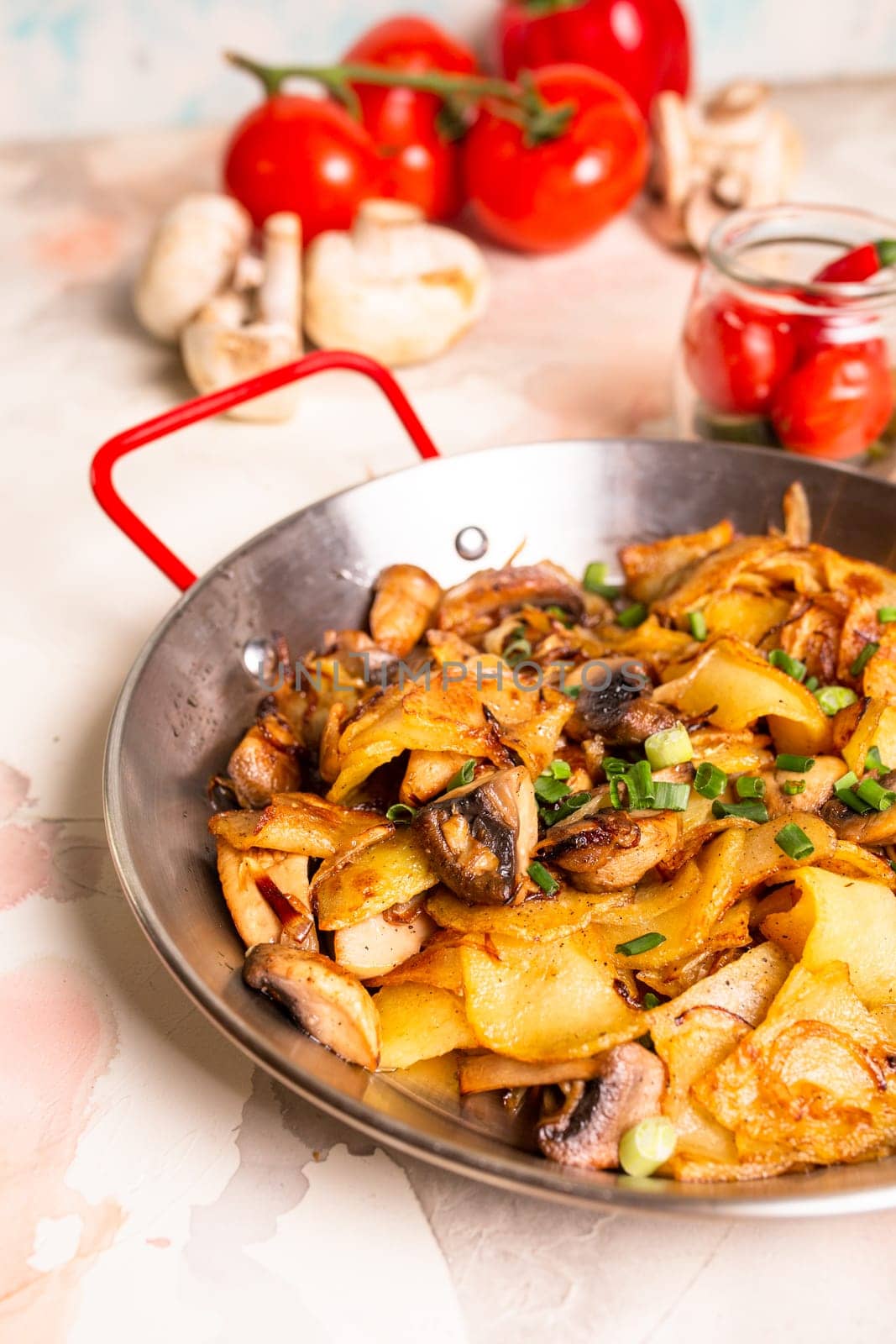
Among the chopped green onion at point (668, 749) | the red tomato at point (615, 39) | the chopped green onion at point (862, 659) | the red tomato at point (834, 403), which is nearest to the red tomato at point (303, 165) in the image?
the red tomato at point (615, 39)

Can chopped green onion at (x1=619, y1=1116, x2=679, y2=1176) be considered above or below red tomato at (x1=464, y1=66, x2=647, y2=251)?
below

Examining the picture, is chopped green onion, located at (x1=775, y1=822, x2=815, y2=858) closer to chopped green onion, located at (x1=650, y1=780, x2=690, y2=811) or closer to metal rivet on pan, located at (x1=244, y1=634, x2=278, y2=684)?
chopped green onion, located at (x1=650, y1=780, x2=690, y2=811)

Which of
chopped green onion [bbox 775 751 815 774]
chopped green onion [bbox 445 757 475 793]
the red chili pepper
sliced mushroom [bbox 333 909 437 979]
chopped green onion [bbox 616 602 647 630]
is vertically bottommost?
chopped green onion [bbox 616 602 647 630]

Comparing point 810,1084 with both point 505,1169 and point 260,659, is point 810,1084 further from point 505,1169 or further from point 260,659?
point 260,659

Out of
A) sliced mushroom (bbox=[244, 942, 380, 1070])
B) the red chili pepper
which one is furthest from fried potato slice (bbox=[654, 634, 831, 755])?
the red chili pepper

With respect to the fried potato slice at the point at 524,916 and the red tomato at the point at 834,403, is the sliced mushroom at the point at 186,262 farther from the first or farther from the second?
the fried potato slice at the point at 524,916

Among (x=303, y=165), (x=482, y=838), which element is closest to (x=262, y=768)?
(x=482, y=838)
